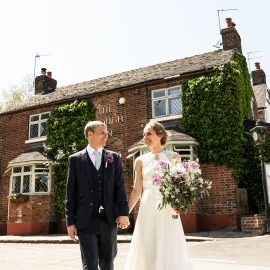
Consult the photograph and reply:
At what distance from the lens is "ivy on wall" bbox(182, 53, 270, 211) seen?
14.4 meters

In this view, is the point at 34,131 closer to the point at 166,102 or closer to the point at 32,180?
the point at 32,180

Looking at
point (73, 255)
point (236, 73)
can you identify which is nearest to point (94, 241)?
point (73, 255)

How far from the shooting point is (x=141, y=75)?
19.0 meters

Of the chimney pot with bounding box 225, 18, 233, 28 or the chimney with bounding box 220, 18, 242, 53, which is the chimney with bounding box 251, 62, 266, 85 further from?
the chimney pot with bounding box 225, 18, 233, 28

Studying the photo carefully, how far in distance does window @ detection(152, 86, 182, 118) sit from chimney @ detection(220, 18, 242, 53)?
4.08 m

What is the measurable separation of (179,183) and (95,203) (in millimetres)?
958

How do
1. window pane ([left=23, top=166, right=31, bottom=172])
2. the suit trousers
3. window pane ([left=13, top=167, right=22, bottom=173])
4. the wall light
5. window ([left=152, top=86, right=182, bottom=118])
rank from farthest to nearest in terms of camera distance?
window pane ([left=13, top=167, right=22, bottom=173])
window pane ([left=23, top=166, right=31, bottom=172])
the wall light
window ([left=152, top=86, right=182, bottom=118])
the suit trousers

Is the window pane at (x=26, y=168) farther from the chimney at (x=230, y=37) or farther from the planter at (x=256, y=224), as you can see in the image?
the chimney at (x=230, y=37)

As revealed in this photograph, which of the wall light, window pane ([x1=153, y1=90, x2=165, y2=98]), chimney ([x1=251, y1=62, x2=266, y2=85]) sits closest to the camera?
window pane ([x1=153, y1=90, x2=165, y2=98])

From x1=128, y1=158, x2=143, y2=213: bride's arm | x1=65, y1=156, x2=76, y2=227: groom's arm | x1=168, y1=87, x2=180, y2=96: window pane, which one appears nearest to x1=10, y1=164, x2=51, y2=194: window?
x1=168, y1=87, x2=180, y2=96: window pane

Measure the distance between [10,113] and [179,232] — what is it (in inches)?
717

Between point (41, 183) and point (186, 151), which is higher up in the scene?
point (186, 151)

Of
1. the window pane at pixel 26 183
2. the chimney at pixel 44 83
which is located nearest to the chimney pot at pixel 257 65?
the chimney at pixel 44 83

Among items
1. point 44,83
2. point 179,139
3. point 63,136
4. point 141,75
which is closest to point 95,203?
point 179,139
